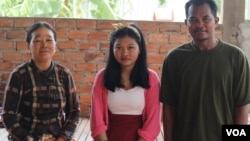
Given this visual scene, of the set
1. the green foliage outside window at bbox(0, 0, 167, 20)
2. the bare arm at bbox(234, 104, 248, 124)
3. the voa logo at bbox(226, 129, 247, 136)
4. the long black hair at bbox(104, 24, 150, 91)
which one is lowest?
the voa logo at bbox(226, 129, 247, 136)

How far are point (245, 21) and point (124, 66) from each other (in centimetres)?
265

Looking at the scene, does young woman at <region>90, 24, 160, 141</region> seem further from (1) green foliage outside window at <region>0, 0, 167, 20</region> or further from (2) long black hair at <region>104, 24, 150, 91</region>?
(1) green foliage outside window at <region>0, 0, 167, 20</region>

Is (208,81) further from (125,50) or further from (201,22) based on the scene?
(125,50)

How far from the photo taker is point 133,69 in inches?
86.4

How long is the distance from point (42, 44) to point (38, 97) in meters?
0.30

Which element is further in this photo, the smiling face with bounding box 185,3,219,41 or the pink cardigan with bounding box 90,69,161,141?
the pink cardigan with bounding box 90,69,161,141

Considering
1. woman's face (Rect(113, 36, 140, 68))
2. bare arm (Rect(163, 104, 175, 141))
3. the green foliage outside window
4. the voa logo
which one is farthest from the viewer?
the green foliage outside window

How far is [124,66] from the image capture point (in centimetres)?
218

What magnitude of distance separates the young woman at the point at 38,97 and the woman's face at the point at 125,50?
0.34 m

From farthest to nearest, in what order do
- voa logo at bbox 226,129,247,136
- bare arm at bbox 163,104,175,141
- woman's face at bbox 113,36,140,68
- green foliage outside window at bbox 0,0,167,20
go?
green foliage outside window at bbox 0,0,167,20 → woman's face at bbox 113,36,140,68 → bare arm at bbox 163,104,175,141 → voa logo at bbox 226,129,247,136

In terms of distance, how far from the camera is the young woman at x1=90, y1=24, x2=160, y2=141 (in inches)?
83.5

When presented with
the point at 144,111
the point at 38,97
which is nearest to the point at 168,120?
the point at 144,111

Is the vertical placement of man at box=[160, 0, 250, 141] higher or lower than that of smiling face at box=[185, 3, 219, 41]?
lower

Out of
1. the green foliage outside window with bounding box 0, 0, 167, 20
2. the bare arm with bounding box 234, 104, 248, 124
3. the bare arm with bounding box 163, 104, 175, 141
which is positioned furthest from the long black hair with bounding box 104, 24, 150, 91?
the green foliage outside window with bounding box 0, 0, 167, 20
